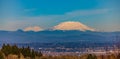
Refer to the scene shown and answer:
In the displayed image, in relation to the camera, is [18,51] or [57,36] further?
[57,36]

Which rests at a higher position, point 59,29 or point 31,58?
point 59,29

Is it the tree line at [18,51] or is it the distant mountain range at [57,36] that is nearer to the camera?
the tree line at [18,51]

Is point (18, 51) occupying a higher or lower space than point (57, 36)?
lower

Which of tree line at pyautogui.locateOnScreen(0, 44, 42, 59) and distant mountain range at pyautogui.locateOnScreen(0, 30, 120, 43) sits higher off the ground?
distant mountain range at pyautogui.locateOnScreen(0, 30, 120, 43)

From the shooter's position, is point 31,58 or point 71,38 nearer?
point 31,58

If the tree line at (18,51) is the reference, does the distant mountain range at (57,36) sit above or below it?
above

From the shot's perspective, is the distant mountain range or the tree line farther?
the distant mountain range

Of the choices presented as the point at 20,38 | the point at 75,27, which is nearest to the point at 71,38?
the point at 75,27

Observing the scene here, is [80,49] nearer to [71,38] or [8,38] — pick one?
[71,38]
